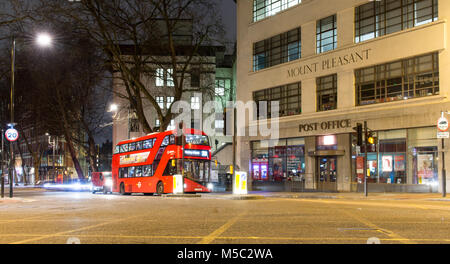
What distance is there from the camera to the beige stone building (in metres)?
29.4

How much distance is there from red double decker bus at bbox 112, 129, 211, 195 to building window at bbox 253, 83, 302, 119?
946cm

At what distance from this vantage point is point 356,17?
3391cm

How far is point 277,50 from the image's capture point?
40.4 meters

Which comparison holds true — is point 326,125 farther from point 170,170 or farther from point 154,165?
point 154,165

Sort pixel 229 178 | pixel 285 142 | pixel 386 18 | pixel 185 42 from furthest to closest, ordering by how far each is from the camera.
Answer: pixel 185 42 < pixel 229 178 < pixel 285 142 < pixel 386 18

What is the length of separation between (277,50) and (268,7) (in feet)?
13.1

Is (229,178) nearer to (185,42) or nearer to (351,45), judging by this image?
(351,45)

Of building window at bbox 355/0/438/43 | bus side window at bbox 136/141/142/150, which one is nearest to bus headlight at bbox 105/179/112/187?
bus side window at bbox 136/141/142/150

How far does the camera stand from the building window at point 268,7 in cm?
3956

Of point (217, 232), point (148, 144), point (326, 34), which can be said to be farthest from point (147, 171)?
point (217, 232)

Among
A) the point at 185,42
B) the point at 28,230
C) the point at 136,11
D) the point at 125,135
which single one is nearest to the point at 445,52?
the point at 136,11

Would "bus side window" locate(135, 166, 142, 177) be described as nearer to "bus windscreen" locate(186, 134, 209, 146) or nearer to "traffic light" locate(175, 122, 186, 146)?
"bus windscreen" locate(186, 134, 209, 146)

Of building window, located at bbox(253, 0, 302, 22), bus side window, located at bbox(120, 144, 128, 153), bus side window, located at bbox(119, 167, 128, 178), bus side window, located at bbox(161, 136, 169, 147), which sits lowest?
bus side window, located at bbox(119, 167, 128, 178)

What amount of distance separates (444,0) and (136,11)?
2035 cm
